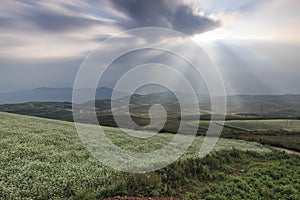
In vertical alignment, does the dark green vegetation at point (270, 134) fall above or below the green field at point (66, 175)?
below

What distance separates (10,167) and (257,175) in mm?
17899

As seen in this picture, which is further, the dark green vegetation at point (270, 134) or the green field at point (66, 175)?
the dark green vegetation at point (270, 134)

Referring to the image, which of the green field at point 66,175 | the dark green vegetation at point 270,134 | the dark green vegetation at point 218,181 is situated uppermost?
the green field at point 66,175

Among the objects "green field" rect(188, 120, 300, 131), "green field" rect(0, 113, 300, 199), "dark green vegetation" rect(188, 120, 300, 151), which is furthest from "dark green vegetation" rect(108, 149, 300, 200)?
"green field" rect(188, 120, 300, 131)

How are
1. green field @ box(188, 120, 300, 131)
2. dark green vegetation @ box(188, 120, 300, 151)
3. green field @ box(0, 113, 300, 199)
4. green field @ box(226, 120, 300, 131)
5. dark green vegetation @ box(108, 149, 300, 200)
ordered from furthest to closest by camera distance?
green field @ box(226, 120, 300, 131)
green field @ box(188, 120, 300, 131)
dark green vegetation @ box(188, 120, 300, 151)
dark green vegetation @ box(108, 149, 300, 200)
green field @ box(0, 113, 300, 199)

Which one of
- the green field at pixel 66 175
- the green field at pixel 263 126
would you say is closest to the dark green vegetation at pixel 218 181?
the green field at pixel 66 175

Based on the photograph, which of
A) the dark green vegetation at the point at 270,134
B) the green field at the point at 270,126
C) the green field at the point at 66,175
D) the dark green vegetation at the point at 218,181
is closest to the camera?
the green field at the point at 66,175

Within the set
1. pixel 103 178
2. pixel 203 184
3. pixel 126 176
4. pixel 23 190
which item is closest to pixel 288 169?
pixel 203 184

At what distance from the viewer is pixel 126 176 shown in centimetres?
1734

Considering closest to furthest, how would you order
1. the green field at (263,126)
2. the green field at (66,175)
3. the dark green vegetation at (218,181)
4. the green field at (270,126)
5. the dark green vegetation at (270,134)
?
the green field at (66,175), the dark green vegetation at (218,181), the dark green vegetation at (270,134), the green field at (263,126), the green field at (270,126)

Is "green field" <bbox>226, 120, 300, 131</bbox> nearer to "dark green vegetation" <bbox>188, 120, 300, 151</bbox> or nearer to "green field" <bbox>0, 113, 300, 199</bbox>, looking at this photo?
"dark green vegetation" <bbox>188, 120, 300, 151</bbox>

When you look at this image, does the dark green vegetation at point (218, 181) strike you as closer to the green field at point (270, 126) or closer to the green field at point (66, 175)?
the green field at point (66, 175)

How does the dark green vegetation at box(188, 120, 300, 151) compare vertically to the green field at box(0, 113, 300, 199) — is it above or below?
below

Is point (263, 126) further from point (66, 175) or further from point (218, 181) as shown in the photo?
point (66, 175)
